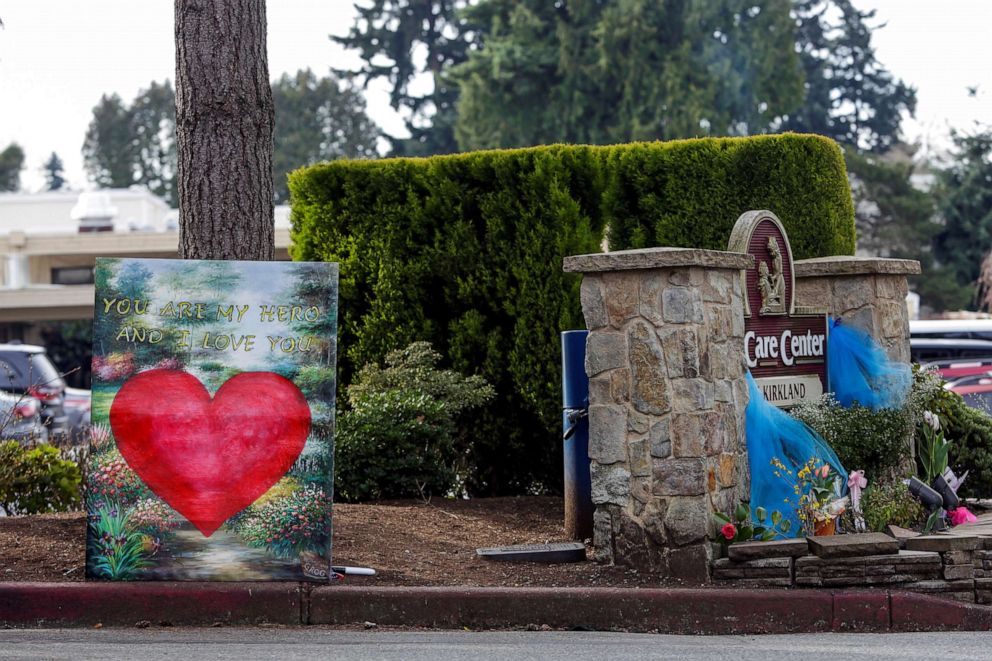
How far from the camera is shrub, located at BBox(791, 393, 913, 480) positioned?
7.71 m

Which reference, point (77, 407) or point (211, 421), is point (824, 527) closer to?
point (211, 421)

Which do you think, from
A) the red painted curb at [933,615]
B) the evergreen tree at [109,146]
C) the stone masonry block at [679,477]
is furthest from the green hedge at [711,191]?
the evergreen tree at [109,146]

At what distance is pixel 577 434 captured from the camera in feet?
25.3

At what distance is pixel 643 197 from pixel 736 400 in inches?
134

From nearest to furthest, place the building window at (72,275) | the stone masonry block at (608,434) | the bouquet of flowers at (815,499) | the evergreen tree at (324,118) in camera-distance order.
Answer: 1. the stone masonry block at (608,434)
2. the bouquet of flowers at (815,499)
3. the building window at (72,275)
4. the evergreen tree at (324,118)

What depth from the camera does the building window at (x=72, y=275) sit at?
35562 mm

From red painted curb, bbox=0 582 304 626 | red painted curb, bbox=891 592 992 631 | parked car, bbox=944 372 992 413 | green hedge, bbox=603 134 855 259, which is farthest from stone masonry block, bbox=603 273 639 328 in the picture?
parked car, bbox=944 372 992 413

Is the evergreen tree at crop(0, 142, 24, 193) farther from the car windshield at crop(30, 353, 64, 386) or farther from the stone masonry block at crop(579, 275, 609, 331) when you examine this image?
the stone masonry block at crop(579, 275, 609, 331)

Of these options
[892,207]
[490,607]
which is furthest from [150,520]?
[892,207]

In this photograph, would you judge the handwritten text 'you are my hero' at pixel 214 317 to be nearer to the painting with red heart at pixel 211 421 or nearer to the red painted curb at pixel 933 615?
the painting with red heart at pixel 211 421

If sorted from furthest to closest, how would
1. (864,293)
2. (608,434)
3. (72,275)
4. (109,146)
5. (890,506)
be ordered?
(109,146)
(72,275)
(864,293)
(890,506)
(608,434)

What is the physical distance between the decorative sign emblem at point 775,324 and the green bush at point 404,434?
2588 millimetres

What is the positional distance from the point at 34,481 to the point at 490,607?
4591 mm

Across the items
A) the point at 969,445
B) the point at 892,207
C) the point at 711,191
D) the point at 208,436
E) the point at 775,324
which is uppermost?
the point at 892,207
